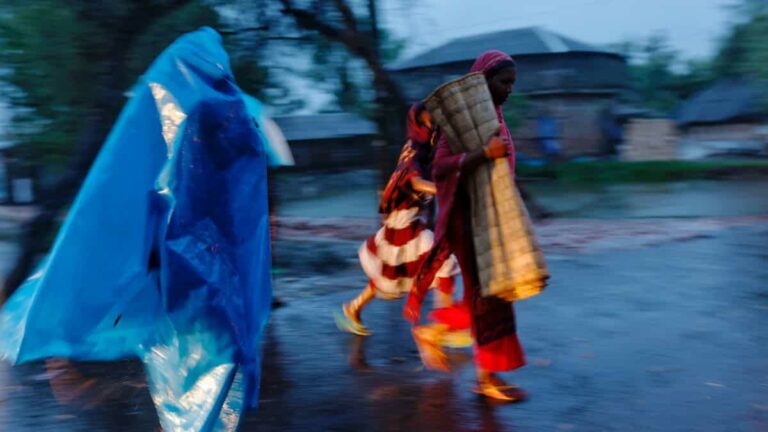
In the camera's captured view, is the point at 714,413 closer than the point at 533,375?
Yes

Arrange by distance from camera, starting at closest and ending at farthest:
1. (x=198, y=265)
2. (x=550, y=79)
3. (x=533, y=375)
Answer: (x=198, y=265) < (x=533, y=375) < (x=550, y=79)

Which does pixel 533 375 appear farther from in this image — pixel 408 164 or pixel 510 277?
pixel 408 164

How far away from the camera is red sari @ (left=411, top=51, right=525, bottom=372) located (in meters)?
4.19

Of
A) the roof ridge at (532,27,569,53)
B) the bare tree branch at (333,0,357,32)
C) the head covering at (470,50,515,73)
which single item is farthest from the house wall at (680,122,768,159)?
the head covering at (470,50,515,73)

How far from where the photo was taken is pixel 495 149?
3963mm

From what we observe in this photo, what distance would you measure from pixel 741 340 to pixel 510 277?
2174 millimetres

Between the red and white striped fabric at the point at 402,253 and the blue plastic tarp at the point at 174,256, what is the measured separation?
147 centimetres

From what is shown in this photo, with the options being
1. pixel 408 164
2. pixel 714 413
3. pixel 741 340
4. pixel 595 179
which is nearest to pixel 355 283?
pixel 408 164

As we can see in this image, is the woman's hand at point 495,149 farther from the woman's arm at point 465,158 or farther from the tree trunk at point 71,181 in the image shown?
the tree trunk at point 71,181

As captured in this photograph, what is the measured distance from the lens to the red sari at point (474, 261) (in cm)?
419

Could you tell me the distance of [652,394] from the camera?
13.7 feet

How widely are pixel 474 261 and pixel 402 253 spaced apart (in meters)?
0.98

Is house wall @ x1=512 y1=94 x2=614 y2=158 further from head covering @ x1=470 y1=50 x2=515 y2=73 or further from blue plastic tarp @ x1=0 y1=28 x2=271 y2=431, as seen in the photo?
blue plastic tarp @ x1=0 y1=28 x2=271 y2=431

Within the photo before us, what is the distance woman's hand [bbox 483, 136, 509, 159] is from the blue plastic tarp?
1.12 m
